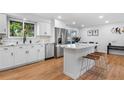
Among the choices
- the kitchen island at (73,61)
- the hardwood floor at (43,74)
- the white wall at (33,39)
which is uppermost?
the white wall at (33,39)

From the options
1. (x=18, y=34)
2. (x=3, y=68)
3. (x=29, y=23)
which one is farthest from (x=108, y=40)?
(x=3, y=68)

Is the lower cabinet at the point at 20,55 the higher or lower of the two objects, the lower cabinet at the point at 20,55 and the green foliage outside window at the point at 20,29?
the lower

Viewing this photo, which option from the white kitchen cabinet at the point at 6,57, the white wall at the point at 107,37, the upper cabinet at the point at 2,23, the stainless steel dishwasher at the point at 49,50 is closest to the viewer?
the white kitchen cabinet at the point at 6,57

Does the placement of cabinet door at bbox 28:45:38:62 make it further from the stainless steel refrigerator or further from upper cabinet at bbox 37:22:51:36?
the stainless steel refrigerator

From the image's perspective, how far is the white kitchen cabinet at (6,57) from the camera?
10.2 ft

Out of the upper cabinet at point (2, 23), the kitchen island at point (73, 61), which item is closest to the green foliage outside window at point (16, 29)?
the upper cabinet at point (2, 23)

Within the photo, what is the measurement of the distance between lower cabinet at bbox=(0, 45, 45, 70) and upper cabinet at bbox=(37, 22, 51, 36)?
0.71 m

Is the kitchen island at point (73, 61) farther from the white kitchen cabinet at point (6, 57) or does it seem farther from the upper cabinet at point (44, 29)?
the upper cabinet at point (44, 29)

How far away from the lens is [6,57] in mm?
3189

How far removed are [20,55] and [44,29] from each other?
1840mm

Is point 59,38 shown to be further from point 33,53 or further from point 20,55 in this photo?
point 20,55

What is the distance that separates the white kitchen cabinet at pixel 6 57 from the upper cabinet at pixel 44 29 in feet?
5.70

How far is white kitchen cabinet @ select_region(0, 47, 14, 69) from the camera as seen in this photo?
3.09 metres
